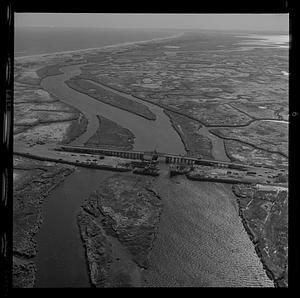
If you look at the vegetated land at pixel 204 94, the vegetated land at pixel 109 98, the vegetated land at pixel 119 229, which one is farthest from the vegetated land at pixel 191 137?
the vegetated land at pixel 119 229

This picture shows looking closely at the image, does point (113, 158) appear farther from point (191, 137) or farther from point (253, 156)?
point (253, 156)

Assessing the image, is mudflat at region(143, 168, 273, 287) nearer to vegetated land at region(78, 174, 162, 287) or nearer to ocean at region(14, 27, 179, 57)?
vegetated land at region(78, 174, 162, 287)

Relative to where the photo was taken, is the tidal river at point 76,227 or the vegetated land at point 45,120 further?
the vegetated land at point 45,120

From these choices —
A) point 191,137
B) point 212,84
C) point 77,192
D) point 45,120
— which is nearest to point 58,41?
point 212,84

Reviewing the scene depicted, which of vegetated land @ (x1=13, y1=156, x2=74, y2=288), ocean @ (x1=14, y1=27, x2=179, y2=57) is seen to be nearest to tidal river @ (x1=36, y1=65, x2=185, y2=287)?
vegetated land @ (x1=13, y1=156, x2=74, y2=288)

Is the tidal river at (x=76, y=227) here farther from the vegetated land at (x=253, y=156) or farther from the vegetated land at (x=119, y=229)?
the vegetated land at (x=253, y=156)
